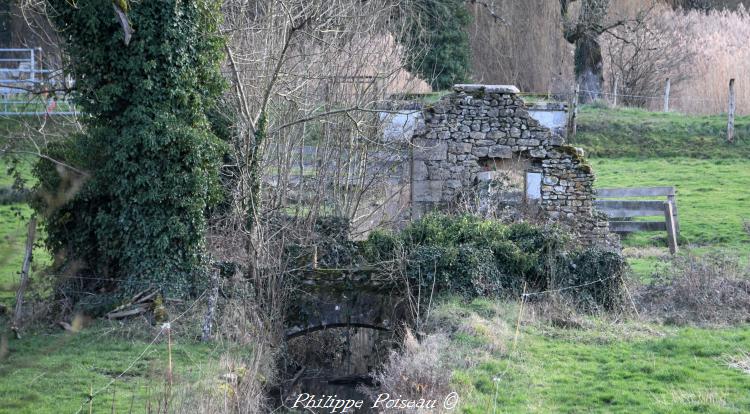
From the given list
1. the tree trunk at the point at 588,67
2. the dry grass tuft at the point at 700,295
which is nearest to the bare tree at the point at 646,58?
the tree trunk at the point at 588,67

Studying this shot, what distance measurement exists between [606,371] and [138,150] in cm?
766

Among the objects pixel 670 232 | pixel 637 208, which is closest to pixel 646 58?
pixel 637 208

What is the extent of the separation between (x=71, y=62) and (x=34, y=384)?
19.0 ft

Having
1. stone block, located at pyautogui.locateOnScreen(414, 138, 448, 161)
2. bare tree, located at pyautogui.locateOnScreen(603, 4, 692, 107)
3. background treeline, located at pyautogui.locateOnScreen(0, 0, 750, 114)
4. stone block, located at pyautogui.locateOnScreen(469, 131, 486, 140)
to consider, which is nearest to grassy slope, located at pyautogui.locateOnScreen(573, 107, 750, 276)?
background treeline, located at pyautogui.locateOnScreen(0, 0, 750, 114)

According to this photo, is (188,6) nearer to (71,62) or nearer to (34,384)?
(71,62)

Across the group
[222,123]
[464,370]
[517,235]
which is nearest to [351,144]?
[222,123]

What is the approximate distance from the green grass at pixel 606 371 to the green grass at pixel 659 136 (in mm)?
17725

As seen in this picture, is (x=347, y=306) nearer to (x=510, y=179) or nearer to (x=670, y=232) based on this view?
(x=510, y=179)

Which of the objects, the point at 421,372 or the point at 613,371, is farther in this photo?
the point at 613,371

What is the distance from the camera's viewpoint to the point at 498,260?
46.2ft

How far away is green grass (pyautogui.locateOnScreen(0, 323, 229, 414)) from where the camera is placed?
29.0 ft

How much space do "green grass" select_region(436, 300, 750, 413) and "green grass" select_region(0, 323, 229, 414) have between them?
3.08 m

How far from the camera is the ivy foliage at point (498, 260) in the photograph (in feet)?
44.0

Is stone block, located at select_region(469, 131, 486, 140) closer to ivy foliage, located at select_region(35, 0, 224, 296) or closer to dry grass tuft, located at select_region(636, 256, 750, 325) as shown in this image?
dry grass tuft, located at select_region(636, 256, 750, 325)
